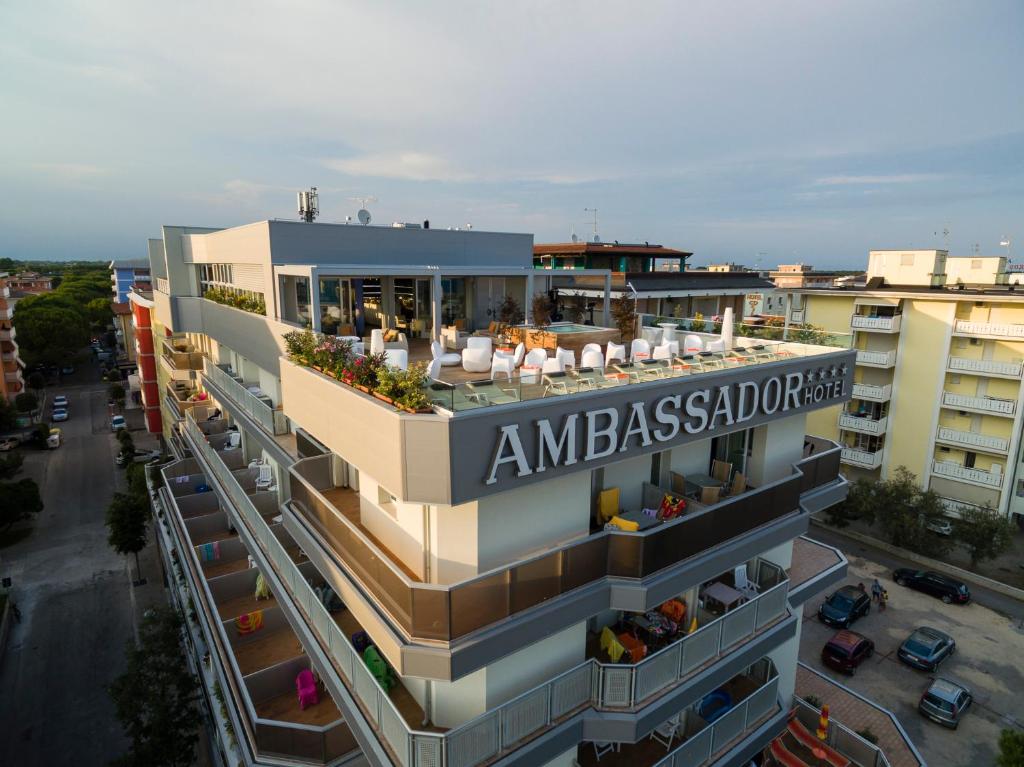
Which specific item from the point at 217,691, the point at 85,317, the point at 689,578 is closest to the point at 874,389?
the point at 689,578

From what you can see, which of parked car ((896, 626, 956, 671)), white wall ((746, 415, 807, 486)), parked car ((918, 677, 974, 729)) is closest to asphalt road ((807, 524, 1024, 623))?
parked car ((896, 626, 956, 671))

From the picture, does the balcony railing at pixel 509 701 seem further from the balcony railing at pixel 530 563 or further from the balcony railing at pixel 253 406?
the balcony railing at pixel 253 406

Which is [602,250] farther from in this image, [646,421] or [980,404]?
[646,421]

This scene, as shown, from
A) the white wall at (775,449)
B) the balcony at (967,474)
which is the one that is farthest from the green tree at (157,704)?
the balcony at (967,474)

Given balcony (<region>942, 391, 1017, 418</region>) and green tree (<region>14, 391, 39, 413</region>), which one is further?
green tree (<region>14, 391, 39, 413</region>)

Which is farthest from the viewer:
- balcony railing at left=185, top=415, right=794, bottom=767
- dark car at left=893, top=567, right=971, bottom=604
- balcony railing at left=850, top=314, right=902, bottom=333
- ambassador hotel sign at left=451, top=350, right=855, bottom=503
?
Answer: balcony railing at left=850, top=314, right=902, bottom=333

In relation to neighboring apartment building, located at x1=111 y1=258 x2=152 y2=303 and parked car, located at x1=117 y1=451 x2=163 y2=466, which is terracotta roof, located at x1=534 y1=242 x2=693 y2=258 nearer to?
parked car, located at x1=117 y1=451 x2=163 y2=466
